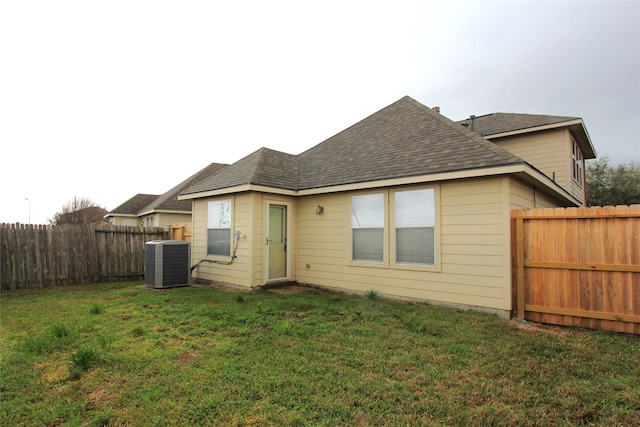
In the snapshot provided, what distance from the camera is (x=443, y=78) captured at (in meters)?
11.7

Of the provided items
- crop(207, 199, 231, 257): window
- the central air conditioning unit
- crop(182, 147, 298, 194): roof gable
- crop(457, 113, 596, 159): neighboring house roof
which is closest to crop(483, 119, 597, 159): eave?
crop(457, 113, 596, 159): neighboring house roof

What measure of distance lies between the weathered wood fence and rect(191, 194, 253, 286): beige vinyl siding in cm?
226

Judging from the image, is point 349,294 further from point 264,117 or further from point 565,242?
point 264,117

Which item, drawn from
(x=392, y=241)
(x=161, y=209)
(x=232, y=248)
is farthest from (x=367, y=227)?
(x=161, y=209)

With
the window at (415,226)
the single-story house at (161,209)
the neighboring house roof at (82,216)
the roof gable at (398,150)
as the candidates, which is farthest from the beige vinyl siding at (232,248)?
the neighboring house roof at (82,216)

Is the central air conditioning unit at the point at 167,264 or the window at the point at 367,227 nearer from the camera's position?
the window at the point at 367,227

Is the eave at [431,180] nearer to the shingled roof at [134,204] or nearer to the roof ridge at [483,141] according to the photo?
the roof ridge at [483,141]

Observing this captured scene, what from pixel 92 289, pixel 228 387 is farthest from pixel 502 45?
pixel 92 289

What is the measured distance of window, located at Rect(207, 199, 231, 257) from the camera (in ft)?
28.2

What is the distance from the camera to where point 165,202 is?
19719mm

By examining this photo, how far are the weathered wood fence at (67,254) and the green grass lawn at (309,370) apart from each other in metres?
3.46

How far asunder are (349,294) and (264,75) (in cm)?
796

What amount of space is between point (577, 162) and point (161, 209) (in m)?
20.9

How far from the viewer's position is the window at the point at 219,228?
8.61m
